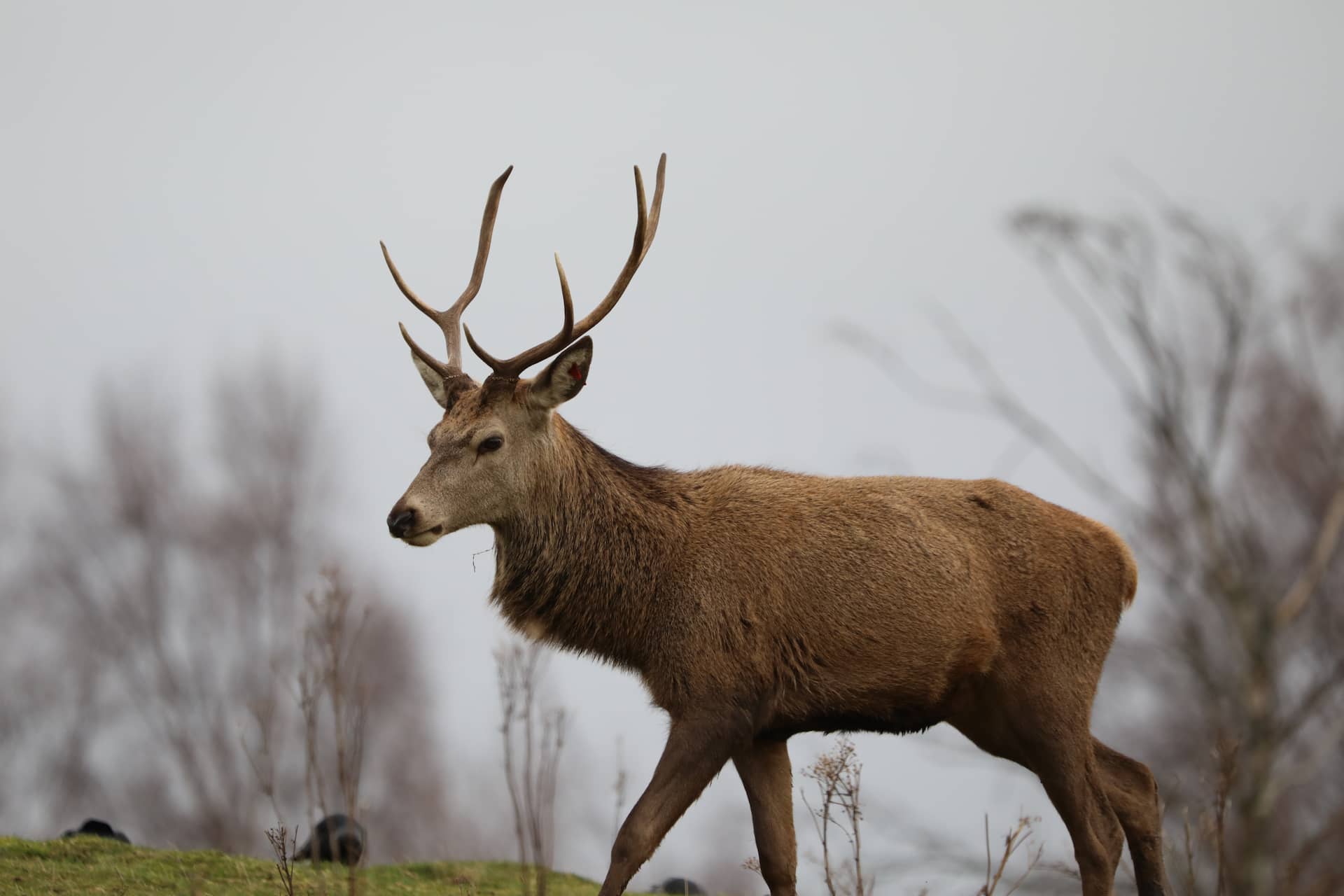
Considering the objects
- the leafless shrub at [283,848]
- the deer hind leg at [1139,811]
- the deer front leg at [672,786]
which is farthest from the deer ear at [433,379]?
the deer hind leg at [1139,811]

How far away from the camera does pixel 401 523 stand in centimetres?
656

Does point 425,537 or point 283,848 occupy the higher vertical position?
point 425,537

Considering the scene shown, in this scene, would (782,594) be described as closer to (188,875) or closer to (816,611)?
(816,611)

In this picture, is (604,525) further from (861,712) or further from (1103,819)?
(1103,819)

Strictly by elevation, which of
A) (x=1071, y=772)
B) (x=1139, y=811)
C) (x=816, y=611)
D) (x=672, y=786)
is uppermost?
(x=816, y=611)

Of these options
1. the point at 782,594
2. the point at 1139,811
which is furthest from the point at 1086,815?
the point at 782,594

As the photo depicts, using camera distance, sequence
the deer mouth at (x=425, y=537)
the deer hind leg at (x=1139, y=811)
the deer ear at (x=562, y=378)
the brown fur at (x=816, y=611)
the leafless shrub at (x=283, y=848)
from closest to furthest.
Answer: the leafless shrub at (x=283, y=848)
the brown fur at (x=816, y=611)
the deer mouth at (x=425, y=537)
the deer ear at (x=562, y=378)
the deer hind leg at (x=1139, y=811)

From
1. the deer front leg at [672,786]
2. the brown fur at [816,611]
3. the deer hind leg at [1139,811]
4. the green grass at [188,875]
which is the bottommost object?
the green grass at [188,875]

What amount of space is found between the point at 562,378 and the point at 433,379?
3.52 feet

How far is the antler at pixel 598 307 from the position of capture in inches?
277

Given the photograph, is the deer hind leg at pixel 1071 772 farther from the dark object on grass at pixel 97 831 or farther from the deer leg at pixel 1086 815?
the dark object on grass at pixel 97 831

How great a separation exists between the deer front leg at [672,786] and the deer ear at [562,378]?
1.80 meters

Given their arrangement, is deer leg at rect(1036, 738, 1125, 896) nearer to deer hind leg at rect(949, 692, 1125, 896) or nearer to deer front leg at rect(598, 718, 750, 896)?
deer hind leg at rect(949, 692, 1125, 896)

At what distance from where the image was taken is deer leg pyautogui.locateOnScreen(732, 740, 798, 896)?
22.0 ft
